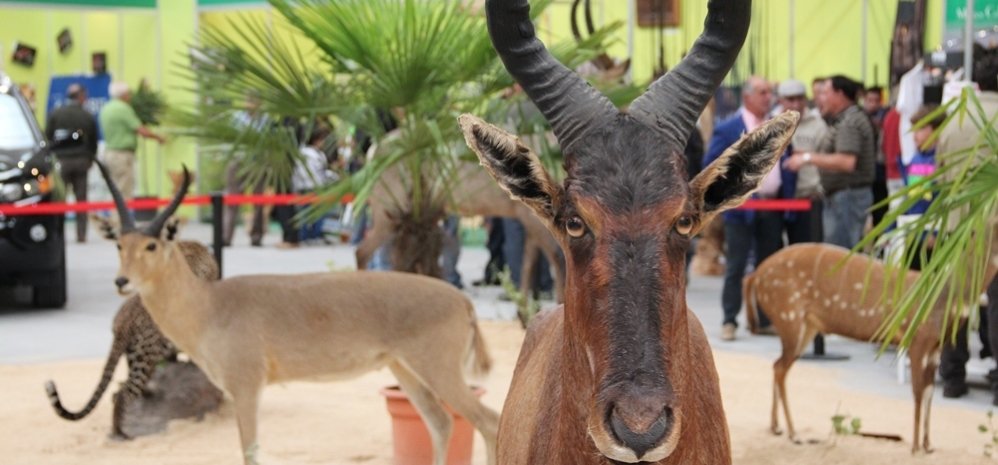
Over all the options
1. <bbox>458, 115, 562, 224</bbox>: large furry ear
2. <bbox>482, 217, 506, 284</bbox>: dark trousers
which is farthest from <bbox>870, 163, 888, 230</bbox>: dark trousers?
<bbox>458, 115, 562, 224</bbox>: large furry ear

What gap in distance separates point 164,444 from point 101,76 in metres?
18.8

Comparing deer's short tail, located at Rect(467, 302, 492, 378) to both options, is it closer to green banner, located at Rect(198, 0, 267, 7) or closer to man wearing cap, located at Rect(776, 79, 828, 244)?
man wearing cap, located at Rect(776, 79, 828, 244)

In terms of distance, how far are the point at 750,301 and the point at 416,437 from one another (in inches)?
157

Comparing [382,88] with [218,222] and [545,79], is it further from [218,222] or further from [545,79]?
[545,79]

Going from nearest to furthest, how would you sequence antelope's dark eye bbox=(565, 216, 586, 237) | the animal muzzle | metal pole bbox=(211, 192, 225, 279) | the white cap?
the animal muzzle, antelope's dark eye bbox=(565, 216, 586, 237), metal pole bbox=(211, 192, 225, 279), the white cap

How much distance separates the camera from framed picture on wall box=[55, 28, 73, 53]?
1029 inches

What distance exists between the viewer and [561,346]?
3.39 metres

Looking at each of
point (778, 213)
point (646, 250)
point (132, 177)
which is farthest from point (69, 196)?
point (646, 250)

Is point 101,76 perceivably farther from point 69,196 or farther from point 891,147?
point 891,147

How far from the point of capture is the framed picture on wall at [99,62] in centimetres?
2542

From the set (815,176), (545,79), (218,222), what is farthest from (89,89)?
(545,79)

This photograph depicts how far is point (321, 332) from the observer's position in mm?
7031

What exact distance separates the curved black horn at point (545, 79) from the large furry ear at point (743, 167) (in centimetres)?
27

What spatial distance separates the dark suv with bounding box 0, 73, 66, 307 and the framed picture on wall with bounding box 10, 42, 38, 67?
13.1 metres
